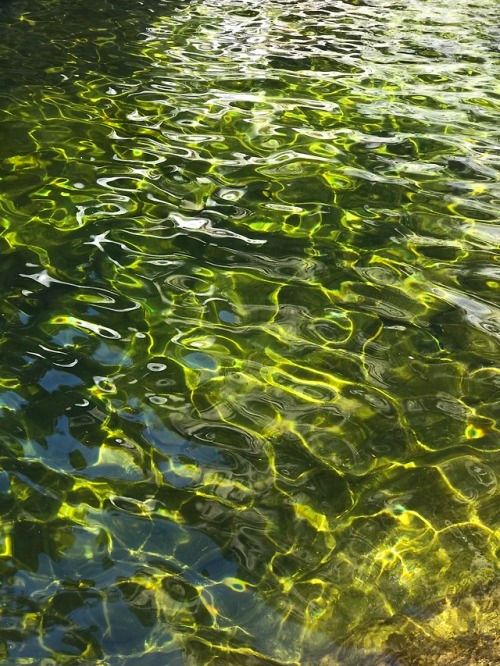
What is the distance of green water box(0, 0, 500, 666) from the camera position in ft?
8.43

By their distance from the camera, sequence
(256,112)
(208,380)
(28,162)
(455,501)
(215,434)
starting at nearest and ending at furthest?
(455,501), (215,434), (208,380), (28,162), (256,112)

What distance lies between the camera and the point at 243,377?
363 cm

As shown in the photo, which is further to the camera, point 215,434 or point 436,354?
point 436,354

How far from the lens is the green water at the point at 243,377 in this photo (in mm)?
2570

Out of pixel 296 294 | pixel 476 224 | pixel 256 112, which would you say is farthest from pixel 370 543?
pixel 256 112

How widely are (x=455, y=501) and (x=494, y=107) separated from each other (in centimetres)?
588

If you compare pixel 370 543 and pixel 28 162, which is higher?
pixel 28 162

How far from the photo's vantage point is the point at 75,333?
3.85 meters

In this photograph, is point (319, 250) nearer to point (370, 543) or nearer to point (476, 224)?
point (476, 224)

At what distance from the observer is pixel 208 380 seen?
11.8 ft

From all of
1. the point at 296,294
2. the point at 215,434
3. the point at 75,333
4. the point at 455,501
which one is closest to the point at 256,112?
the point at 296,294

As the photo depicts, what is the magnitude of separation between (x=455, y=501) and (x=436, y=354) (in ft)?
3.40

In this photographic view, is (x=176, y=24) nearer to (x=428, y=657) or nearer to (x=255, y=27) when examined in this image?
(x=255, y=27)

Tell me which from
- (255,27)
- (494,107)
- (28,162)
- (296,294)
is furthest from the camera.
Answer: (255,27)
